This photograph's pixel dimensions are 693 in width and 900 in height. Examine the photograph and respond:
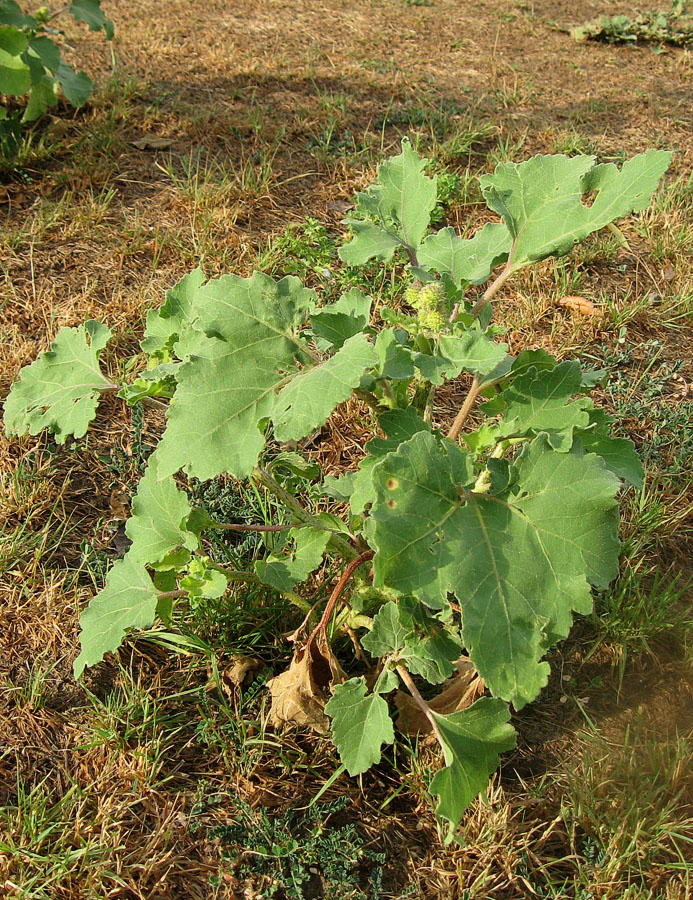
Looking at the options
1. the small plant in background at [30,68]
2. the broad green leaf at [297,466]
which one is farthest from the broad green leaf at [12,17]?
the broad green leaf at [297,466]

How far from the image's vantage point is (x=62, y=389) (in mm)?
1887

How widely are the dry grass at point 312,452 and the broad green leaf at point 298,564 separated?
0.36 m

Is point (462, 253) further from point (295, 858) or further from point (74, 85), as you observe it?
point (74, 85)

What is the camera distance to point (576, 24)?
6145 mm

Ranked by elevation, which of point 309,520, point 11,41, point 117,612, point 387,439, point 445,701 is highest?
point 11,41

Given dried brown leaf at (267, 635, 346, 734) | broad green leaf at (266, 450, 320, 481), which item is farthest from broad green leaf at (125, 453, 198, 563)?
dried brown leaf at (267, 635, 346, 734)

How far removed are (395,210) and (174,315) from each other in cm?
60

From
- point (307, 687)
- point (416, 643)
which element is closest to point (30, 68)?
point (307, 687)

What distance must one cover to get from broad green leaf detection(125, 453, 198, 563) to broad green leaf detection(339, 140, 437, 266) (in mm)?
700

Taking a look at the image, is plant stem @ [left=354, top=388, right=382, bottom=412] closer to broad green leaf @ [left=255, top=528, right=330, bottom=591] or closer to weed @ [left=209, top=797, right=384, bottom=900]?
broad green leaf @ [left=255, top=528, right=330, bottom=591]

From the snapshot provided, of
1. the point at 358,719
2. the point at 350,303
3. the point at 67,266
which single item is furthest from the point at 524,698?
the point at 67,266

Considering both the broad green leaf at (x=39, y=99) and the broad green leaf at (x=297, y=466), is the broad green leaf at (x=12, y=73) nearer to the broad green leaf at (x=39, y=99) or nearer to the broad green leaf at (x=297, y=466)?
the broad green leaf at (x=39, y=99)

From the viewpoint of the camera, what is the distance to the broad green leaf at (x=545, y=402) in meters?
1.52

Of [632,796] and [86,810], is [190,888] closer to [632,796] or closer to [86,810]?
[86,810]
